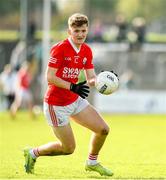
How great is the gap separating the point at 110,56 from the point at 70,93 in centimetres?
2542

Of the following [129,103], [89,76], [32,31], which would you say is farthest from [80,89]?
[32,31]

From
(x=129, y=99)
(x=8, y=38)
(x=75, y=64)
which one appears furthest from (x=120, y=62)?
(x=75, y=64)

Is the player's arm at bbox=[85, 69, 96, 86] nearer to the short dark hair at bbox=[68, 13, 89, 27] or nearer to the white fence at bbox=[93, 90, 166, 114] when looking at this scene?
the short dark hair at bbox=[68, 13, 89, 27]

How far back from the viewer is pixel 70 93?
10.6 metres

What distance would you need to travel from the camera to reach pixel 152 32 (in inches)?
1480

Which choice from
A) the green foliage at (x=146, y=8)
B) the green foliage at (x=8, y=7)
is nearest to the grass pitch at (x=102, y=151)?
the green foliage at (x=146, y=8)

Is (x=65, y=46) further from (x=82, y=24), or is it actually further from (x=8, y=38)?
(x=8, y=38)

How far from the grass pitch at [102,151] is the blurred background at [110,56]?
5221 millimetres

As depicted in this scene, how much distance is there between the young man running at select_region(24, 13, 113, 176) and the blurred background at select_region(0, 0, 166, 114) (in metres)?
21.1

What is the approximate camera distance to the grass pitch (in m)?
11.0

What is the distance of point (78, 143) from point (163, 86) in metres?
17.3

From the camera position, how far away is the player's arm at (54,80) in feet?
33.9

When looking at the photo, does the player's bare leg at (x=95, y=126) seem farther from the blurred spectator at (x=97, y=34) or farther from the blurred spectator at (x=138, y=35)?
the blurred spectator at (x=97, y=34)

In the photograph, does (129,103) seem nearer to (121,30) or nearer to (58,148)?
(121,30)
